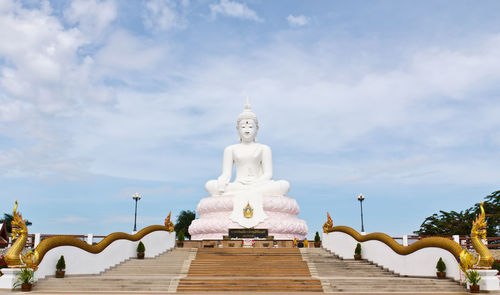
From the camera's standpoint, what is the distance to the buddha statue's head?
27.4 metres

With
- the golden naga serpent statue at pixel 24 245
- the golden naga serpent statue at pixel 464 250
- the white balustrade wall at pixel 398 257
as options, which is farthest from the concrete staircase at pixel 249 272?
the golden naga serpent statue at pixel 24 245

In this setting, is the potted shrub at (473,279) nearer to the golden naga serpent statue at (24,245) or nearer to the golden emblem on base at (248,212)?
the golden naga serpent statue at (24,245)

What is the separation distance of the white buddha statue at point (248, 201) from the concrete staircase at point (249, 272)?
5.36 m

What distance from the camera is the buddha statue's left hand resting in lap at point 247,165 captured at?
25.4m

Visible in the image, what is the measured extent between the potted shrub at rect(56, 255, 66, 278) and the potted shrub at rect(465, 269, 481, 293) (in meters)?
11.4

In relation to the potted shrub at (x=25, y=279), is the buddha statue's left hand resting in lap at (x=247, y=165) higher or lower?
higher

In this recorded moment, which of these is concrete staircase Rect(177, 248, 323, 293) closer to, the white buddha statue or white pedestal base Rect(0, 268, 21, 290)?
white pedestal base Rect(0, 268, 21, 290)

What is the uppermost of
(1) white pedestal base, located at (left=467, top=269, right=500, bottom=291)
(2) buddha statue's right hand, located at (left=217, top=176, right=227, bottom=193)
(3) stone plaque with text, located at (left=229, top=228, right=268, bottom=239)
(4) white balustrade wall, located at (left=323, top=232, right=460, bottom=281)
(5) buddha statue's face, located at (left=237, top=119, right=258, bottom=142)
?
(5) buddha statue's face, located at (left=237, top=119, right=258, bottom=142)

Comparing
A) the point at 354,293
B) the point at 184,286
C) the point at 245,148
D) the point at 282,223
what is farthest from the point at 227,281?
the point at 245,148

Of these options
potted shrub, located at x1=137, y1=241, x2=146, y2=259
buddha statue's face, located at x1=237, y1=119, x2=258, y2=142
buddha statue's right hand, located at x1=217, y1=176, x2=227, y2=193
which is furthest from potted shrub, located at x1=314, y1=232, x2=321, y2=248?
buddha statue's face, located at x1=237, y1=119, x2=258, y2=142

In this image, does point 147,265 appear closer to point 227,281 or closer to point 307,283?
point 227,281

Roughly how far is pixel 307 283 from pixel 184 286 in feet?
10.9

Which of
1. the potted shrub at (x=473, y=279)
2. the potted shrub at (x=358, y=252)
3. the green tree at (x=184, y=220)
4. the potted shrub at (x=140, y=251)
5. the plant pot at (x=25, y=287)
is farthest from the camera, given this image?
the green tree at (x=184, y=220)

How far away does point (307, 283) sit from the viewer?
507 inches
